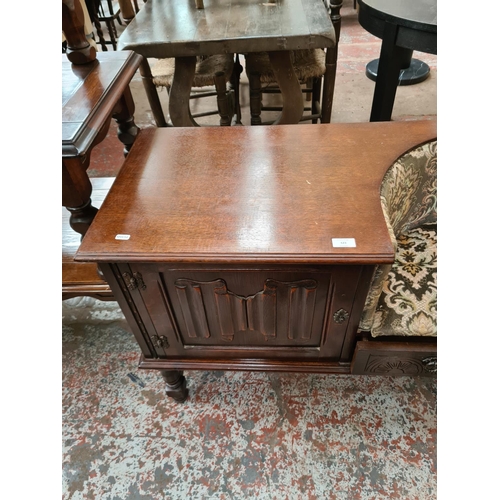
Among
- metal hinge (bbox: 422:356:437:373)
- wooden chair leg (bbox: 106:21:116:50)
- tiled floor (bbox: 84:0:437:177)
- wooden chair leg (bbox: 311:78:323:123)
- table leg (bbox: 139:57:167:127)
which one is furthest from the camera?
wooden chair leg (bbox: 106:21:116:50)

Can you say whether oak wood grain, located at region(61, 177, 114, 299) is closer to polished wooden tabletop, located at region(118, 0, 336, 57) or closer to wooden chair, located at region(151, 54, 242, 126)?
polished wooden tabletop, located at region(118, 0, 336, 57)

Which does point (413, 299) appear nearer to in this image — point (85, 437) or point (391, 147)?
point (391, 147)

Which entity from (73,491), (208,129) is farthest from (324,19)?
(73,491)

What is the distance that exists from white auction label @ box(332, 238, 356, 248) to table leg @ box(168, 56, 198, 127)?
1461 millimetres

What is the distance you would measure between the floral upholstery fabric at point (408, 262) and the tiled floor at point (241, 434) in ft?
1.54

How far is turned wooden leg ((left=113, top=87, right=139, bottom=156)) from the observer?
1.14 metres

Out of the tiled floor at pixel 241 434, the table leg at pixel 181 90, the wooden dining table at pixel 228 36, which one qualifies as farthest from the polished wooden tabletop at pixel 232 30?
the tiled floor at pixel 241 434

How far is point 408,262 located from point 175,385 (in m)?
0.90

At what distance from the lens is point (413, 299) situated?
981 millimetres

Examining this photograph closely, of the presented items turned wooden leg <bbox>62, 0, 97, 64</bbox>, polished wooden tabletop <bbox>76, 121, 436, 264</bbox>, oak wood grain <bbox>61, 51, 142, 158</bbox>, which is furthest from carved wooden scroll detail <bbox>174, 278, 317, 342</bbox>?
turned wooden leg <bbox>62, 0, 97, 64</bbox>

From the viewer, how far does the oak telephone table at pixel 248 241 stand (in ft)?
2.49

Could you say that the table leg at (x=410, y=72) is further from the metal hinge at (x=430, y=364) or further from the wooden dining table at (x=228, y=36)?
the metal hinge at (x=430, y=364)

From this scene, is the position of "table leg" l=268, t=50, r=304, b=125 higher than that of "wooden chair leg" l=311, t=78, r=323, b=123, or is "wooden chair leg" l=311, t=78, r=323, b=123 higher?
"table leg" l=268, t=50, r=304, b=125

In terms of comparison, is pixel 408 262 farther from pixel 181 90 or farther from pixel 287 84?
pixel 181 90
